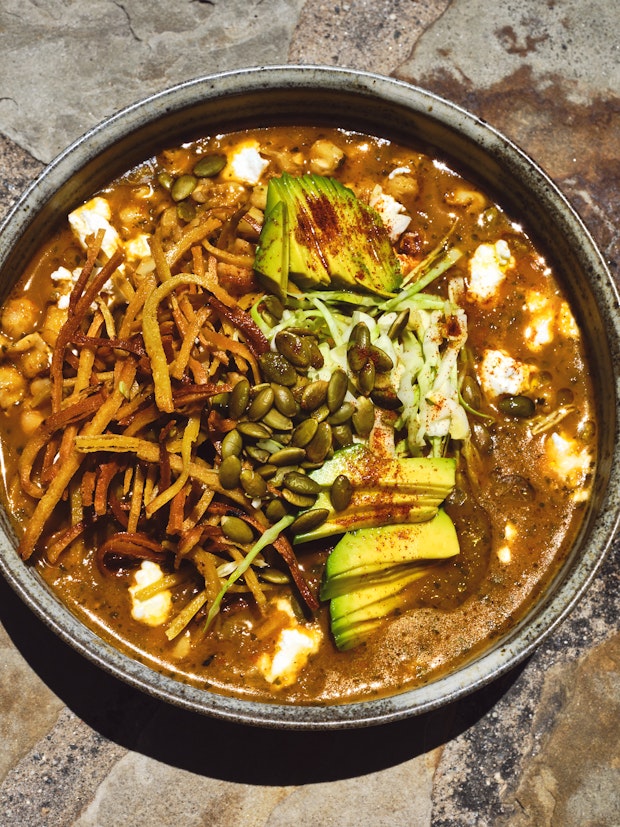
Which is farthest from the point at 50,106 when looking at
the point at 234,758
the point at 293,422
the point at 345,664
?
the point at 234,758

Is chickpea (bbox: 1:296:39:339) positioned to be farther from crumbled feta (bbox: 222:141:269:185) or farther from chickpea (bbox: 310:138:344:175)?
chickpea (bbox: 310:138:344:175)

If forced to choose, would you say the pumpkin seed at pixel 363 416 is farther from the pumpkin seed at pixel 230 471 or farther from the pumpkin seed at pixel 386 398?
the pumpkin seed at pixel 230 471

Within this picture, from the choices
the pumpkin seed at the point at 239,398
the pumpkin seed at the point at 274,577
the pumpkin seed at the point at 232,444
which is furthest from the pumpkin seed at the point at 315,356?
the pumpkin seed at the point at 274,577

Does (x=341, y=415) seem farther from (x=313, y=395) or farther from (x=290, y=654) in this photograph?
(x=290, y=654)

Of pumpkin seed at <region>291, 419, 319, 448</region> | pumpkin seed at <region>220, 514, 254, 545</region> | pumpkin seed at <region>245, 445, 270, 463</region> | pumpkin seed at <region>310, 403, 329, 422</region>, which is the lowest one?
pumpkin seed at <region>220, 514, 254, 545</region>

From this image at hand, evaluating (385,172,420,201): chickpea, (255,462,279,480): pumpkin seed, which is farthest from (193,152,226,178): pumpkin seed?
(255,462,279,480): pumpkin seed

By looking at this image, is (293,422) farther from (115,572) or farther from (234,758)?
(234,758)

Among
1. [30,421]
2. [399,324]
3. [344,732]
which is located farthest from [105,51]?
[344,732]
